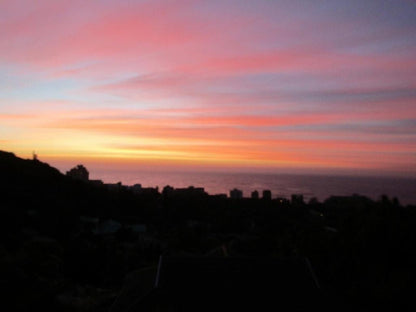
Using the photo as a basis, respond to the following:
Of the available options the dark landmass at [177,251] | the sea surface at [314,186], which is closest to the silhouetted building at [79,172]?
the sea surface at [314,186]

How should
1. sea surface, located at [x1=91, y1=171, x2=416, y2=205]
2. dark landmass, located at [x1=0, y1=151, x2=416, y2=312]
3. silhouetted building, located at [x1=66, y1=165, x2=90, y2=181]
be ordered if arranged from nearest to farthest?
dark landmass, located at [x1=0, y1=151, x2=416, y2=312], sea surface, located at [x1=91, y1=171, x2=416, y2=205], silhouetted building, located at [x1=66, y1=165, x2=90, y2=181]

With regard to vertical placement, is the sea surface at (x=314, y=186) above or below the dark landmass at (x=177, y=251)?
above

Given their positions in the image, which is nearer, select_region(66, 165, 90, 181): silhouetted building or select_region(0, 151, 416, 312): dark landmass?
select_region(0, 151, 416, 312): dark landmass

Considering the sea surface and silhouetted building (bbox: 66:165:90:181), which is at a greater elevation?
silhouetted building (bbox: 66:165:90:181)

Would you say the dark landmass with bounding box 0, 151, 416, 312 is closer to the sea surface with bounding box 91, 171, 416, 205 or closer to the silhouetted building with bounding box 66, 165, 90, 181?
the sea surface with bounding box 91, 171, 416, 205

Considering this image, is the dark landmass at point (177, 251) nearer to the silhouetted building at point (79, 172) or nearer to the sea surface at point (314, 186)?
the sea surface at point (314, 186)

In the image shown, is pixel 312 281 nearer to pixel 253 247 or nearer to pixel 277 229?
pixel 253 247

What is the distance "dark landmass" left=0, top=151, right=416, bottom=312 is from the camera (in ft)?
19.8

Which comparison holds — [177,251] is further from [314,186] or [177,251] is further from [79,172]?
[314,186]

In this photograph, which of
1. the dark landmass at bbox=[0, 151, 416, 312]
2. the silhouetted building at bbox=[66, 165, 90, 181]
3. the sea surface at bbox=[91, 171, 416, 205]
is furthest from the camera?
the silhouetted building at bbox=[66, 165, 90, 181]

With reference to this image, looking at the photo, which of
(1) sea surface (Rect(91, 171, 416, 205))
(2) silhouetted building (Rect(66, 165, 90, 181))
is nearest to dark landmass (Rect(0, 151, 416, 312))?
(1) sea surface (Rect(91, 171, 416, 205))

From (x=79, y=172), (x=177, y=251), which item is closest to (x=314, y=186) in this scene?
(x=79, y=172)

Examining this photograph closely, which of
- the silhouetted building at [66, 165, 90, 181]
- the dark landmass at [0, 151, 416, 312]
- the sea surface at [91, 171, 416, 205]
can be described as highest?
the silhouetted building at [66, 165, 90, 181]

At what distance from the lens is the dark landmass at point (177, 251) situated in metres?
6.02
